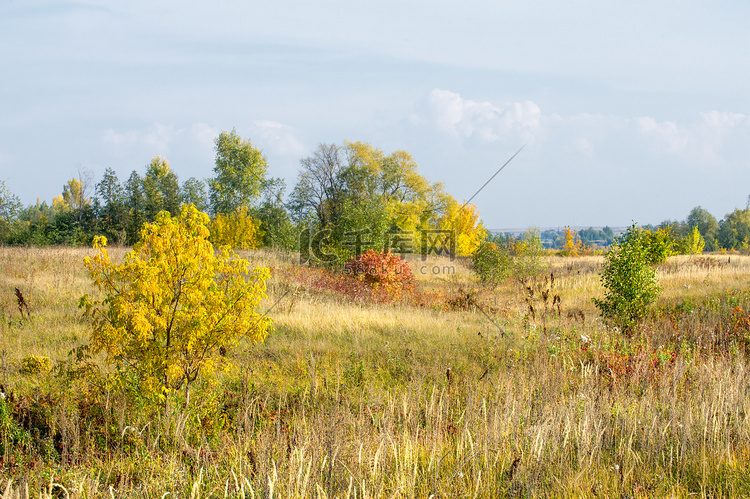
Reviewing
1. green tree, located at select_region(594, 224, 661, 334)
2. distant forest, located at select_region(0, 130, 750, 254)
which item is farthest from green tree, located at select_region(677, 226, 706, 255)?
green tree, located at select_region(594, 224, 661, 334)

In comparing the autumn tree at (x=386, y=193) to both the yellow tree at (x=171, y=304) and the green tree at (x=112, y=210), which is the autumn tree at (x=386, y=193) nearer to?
the green tree at (x=112, y=210)

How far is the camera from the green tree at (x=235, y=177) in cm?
4303

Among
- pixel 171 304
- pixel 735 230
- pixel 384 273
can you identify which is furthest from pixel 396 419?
pixel 735 230

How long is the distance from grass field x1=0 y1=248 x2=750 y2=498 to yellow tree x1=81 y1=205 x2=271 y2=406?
0.39 metres

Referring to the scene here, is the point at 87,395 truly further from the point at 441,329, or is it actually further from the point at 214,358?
the point at 441,329

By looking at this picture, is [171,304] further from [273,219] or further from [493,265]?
[273,219]

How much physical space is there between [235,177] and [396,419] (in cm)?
4098

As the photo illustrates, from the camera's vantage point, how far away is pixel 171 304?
4.61 m

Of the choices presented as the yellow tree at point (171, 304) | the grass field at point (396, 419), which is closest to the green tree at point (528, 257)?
the grass field at point (396, 419)

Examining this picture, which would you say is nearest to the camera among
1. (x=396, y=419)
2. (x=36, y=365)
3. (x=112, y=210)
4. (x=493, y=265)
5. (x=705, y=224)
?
(x=396, y=419)

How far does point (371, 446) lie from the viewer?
11.8ft

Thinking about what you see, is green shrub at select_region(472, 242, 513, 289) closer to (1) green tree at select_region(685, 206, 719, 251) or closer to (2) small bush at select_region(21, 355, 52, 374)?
(2) small bush at select_region(21, 355, 52, 374)

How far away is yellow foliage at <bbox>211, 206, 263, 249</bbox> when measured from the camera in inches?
1463

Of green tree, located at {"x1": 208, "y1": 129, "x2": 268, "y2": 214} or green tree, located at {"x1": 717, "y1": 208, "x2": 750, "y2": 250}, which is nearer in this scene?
green tree, located at {"x1": 208, "y1": 129, "x2": 268, "y2": 214}
